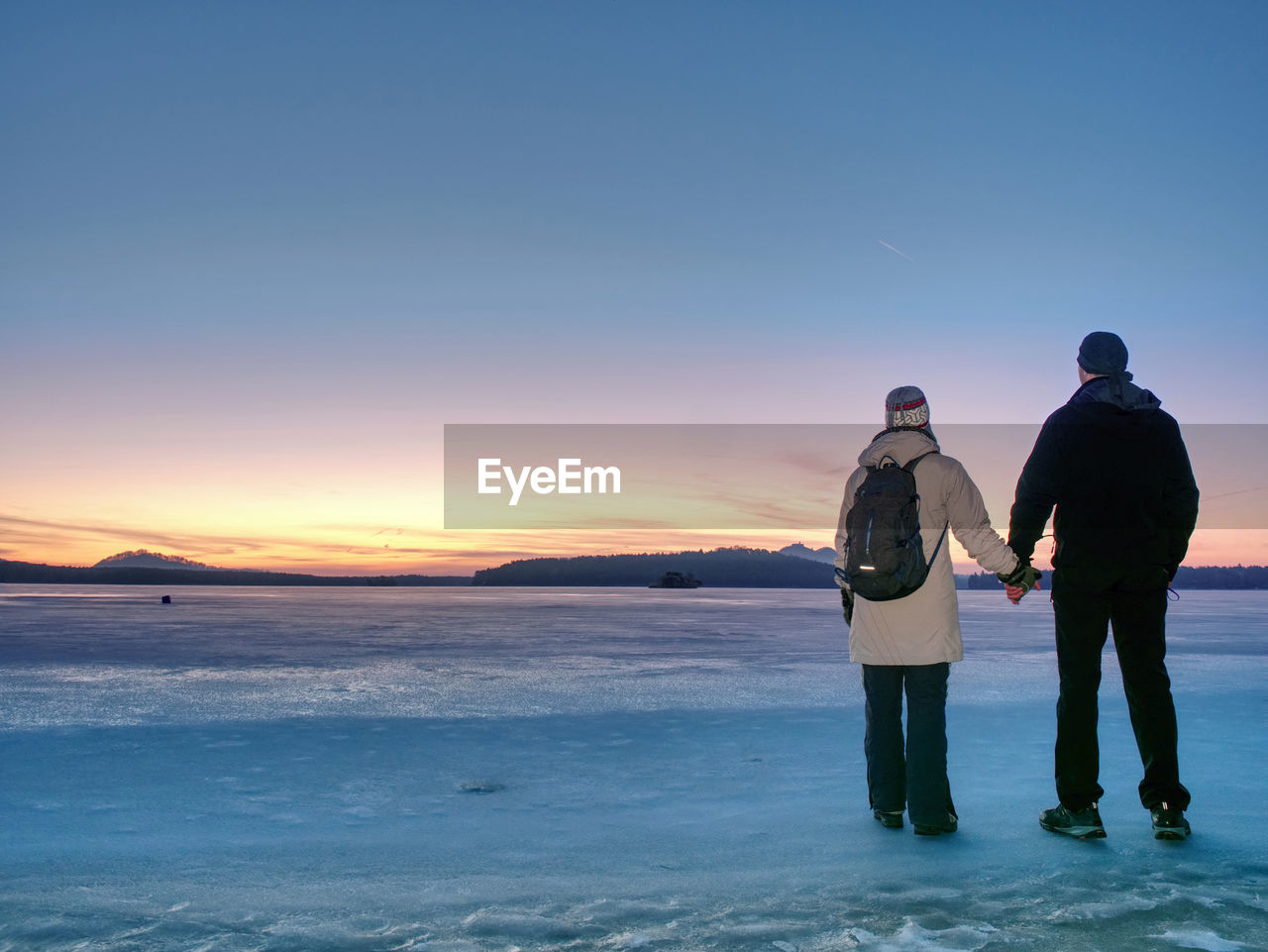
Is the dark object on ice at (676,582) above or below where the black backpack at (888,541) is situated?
below

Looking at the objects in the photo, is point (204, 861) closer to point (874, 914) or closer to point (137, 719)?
point (874, 914)

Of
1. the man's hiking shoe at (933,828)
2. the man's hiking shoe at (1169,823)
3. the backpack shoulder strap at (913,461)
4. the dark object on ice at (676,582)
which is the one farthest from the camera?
the dark object on ice at (676,582)

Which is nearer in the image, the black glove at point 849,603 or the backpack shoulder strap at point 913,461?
the backpack shoulder strap at point 913,461

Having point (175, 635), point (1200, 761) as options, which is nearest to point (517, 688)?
point (1200, 761)

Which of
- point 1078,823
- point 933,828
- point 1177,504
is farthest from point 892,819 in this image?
point 1177,504

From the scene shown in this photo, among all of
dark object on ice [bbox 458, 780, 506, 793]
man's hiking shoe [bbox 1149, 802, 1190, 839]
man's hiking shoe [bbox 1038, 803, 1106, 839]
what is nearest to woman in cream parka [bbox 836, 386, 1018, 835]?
man's hiking shoe [bbox 1038, 803, 1106, 839]

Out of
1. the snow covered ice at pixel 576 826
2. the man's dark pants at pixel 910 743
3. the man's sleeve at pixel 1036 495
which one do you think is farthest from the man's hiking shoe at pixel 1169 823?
the man's sleeve at pixel 1036 495

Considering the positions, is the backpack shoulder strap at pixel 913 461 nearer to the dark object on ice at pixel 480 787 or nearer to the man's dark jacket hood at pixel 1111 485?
the man's dark jacket hood at pixel 1111 485

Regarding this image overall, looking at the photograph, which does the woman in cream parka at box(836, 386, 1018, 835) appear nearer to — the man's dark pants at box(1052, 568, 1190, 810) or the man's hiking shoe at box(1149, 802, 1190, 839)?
the man's dark pants at box(1052, 568, 1190, 810)

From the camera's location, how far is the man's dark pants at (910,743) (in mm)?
3314

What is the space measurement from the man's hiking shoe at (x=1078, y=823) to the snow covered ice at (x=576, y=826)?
56mm

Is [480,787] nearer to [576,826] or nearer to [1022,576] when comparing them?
→ [576,826]

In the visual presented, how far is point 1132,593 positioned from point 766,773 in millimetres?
1735

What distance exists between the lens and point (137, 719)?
5.69 meters
